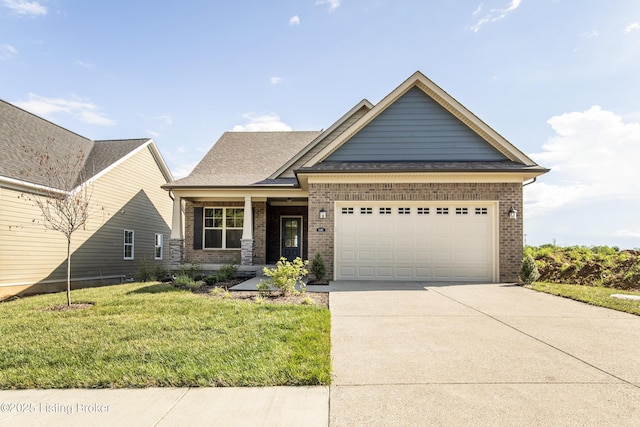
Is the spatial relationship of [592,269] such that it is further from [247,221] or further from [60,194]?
[60,194]

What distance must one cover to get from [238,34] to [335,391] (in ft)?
34.8

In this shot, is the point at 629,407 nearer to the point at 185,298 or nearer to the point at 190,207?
the point at 185,298

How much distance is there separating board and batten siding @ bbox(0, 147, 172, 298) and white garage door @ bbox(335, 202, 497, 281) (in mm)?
8112

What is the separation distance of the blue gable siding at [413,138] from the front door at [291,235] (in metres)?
4.93

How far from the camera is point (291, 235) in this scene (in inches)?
643

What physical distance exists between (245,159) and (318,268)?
7.27 meters

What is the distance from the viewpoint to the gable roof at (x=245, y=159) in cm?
1443

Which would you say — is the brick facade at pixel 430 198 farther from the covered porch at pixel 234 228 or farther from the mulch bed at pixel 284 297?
the covered porch at pixel 234 228

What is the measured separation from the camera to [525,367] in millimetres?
4078

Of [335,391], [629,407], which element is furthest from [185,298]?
[629,407]

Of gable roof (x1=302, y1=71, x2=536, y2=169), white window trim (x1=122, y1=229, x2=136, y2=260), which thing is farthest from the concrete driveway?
white window trim (x1=122, y1=229, x2=136, y2=260)

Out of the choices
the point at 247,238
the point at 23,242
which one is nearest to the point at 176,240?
the point at 247,238

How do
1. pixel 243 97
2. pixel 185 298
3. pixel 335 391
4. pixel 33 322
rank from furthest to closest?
pixel 243 97 → pixel 185 298 → pixel 33 322 → pixel 335 391

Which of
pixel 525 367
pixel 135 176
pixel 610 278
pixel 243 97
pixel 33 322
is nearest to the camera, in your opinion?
pixel 525 367
